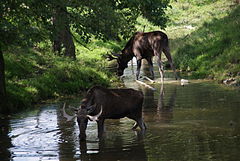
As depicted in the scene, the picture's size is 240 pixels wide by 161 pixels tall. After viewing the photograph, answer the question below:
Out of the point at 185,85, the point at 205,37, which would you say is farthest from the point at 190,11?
the point at 185,85

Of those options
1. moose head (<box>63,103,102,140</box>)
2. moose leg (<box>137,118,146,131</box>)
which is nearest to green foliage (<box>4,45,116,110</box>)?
moose head (<box>63,103,102,140</box>)

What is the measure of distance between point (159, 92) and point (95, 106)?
7651mm

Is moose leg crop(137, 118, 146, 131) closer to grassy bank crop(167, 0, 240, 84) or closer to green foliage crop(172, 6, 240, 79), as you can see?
grassy bank crop(167, 0, 240, 84)

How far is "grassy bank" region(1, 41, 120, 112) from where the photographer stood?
16453 millimetres

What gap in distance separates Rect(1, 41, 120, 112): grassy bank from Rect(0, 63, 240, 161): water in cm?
82

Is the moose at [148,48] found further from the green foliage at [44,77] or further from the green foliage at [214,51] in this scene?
the green foliage at [214,51]

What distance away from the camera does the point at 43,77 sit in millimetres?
18469

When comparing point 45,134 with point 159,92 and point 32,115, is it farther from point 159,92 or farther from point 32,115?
point 159,92

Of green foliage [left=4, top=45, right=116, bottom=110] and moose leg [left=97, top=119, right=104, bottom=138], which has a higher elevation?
green foliage [left=4, top=45, right=116, bottom=110]

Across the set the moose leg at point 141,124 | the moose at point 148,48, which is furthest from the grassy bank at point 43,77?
the moose leg at point 141,124

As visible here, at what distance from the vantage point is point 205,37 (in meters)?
27.6

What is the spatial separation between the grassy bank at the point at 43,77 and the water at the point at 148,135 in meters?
0.82

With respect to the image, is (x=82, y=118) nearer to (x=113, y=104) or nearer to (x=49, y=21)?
(x=113, y=104)

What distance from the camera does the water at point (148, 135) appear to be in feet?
31.8
